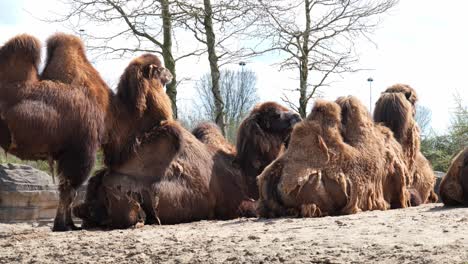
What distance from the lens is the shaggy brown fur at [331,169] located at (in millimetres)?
7789

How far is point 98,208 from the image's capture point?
27.6ft

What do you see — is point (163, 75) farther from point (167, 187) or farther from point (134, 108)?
point (167, 187)

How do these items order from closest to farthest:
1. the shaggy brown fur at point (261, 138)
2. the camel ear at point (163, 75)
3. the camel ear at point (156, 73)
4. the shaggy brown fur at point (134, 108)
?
the shaggy brown fur at point (134, 108) < the camel ear at point (156, 73) < the camel ear at point (163, 75) < the shaggy brown fur at point (261, 138)

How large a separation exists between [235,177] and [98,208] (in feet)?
5.81

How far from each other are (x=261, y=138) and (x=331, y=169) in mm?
1699

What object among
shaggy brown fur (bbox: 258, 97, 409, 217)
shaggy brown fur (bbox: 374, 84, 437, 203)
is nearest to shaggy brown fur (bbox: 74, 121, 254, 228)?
shaggy brown fur (bbox: 258, 97, 409, 217)

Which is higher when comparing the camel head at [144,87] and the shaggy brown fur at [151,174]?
the camel head at [144,87]

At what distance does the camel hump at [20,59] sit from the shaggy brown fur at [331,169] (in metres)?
2.65

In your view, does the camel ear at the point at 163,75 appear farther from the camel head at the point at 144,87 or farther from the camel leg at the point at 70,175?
the camel leg at the point at 70,175

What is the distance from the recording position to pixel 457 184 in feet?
26.2

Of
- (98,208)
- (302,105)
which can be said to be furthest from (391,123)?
(302,105)

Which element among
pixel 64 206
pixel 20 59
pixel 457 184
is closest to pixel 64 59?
pixel 20 59

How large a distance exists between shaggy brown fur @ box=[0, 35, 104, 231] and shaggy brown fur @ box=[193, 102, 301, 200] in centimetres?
199

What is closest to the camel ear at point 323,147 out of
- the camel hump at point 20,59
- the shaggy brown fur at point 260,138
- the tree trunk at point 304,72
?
the shaggy brown fur at point 260,138
